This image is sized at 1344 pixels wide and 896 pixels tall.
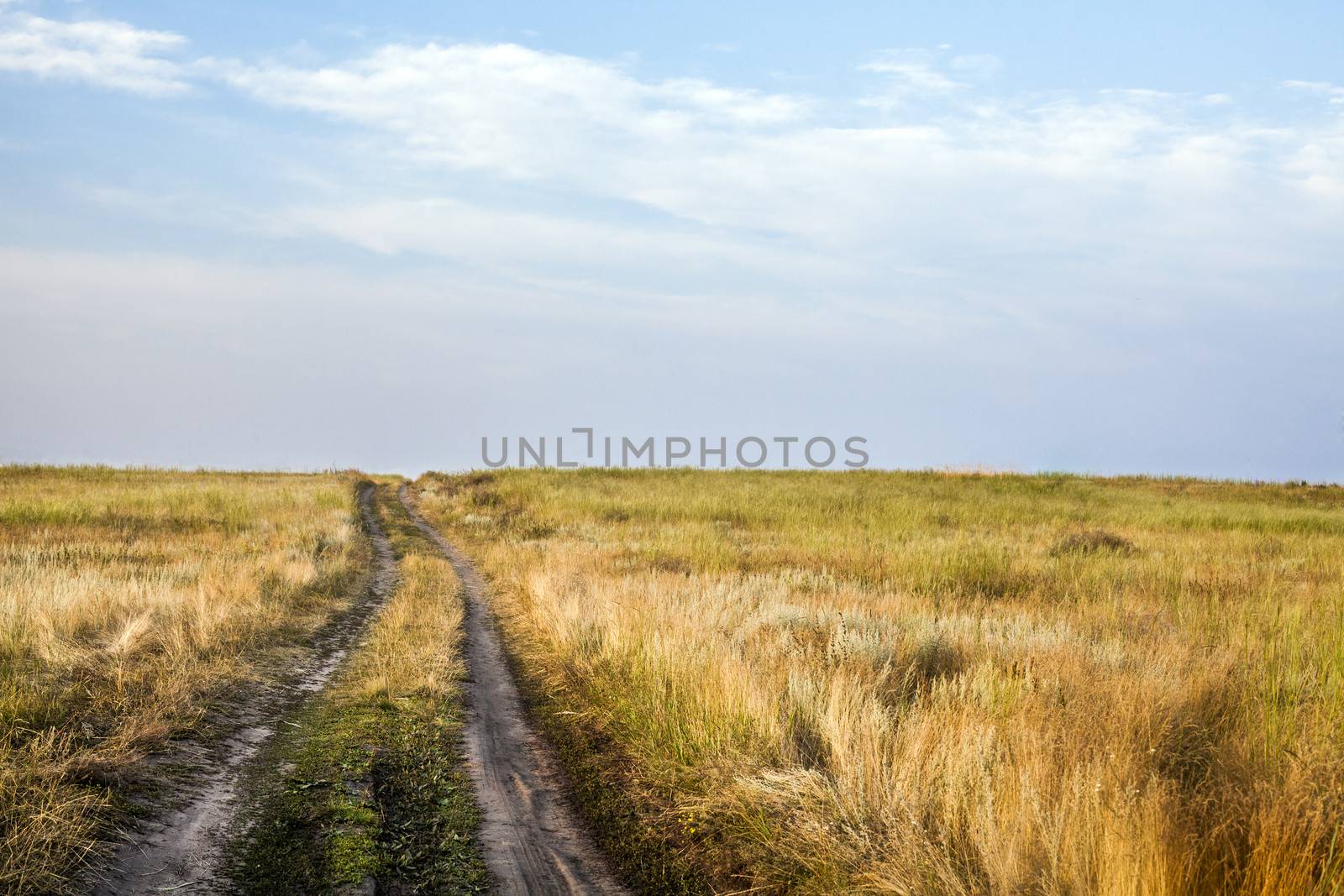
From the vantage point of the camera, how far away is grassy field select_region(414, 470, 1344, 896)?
3.39m

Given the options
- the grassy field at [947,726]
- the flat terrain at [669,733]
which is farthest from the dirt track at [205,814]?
the grassy field at [947,726]

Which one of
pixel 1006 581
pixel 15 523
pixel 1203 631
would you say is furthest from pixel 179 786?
pixel 15 523

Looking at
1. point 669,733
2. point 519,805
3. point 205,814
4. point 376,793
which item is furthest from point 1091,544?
point 205,814

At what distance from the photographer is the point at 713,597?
396 inches

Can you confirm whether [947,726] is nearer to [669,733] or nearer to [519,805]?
[669,733]

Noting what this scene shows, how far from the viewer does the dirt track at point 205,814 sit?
4137 millimetres

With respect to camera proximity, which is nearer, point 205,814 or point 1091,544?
A: point 205,814

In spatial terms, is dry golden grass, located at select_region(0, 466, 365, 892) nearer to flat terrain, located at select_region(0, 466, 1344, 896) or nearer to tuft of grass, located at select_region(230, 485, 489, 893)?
flat terrain, located at select_region(0, 466, 1344, 896)

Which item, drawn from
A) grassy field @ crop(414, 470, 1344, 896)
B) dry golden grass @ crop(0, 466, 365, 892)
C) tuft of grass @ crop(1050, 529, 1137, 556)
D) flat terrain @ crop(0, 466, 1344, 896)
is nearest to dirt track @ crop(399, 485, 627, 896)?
flat terrain @ crop(0, 466, 1344, 896)

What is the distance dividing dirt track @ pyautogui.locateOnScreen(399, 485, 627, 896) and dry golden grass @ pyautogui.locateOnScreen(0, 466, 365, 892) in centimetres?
216

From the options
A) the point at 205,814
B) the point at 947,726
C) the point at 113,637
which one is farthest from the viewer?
the point at 113,637

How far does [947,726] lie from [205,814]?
4.60m

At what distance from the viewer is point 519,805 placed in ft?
17.3

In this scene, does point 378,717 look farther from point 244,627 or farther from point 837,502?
point 837,502
